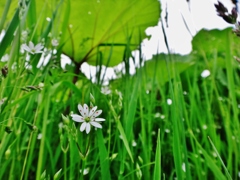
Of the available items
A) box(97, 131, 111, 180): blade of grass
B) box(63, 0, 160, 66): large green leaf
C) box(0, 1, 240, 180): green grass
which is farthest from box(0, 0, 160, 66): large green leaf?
box(97, 131, 111, 180): blade of grass

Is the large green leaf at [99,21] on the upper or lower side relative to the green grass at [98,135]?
upper

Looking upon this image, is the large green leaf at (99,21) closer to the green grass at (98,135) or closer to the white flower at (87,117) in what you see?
the green grass at (98,135)

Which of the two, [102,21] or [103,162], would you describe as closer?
[103,162]

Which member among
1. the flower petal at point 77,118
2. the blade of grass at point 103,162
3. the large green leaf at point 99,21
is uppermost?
the large green leaf at point 99,21

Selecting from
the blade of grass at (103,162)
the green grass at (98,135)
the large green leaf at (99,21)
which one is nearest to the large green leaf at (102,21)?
the large green leaf at (99,21)

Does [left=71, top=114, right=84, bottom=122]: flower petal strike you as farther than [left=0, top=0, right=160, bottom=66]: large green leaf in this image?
No

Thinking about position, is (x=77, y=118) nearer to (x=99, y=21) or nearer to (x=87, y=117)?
(x=87, y=117)

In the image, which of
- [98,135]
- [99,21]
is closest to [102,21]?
[99,21]

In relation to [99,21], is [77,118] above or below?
below

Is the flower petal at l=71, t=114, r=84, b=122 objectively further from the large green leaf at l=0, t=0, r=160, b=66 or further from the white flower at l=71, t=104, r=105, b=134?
the large green leaf at l=0, t=0, r=160, b=66
